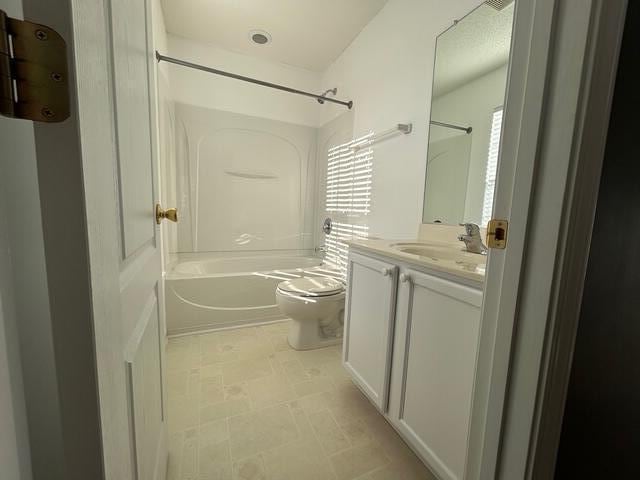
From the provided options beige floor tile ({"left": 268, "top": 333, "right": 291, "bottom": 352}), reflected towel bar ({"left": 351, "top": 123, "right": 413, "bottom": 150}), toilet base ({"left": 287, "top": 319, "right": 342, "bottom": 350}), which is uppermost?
reflected towel bar ({"left": 351, "top": 123, "right": 413, "bottom": 150})

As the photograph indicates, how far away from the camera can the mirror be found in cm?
128

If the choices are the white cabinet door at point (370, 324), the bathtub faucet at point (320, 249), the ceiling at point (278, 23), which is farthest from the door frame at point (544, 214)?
the bathtub faucet at point (320, 249)

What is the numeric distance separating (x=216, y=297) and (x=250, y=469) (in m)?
1.32

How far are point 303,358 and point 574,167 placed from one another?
1.79 m

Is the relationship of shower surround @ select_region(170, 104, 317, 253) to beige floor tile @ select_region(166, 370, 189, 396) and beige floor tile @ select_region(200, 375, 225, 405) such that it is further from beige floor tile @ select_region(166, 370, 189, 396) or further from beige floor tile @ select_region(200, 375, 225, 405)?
beige floor tile @ select_region(200, 375, 225, 405)

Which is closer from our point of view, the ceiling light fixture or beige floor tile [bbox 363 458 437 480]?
beige floor tile [bbox 363 458 437 480]

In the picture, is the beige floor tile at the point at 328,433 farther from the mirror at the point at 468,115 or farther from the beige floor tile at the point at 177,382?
the mirror at the point at 468,115

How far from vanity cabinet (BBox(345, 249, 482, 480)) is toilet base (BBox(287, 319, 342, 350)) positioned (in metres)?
0.69

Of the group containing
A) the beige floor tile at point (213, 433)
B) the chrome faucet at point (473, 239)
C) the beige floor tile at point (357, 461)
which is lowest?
the beige floor tile at point (357, 461)

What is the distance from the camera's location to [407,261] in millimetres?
1045

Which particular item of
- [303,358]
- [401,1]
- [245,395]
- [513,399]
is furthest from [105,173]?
[401,1]

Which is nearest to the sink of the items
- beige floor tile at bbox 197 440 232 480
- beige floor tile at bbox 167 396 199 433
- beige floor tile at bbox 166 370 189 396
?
beige floor tile at bbox 197 440 232 480

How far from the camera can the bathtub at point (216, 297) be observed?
6.77 feet

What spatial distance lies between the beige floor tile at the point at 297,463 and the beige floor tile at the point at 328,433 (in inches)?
1.7
